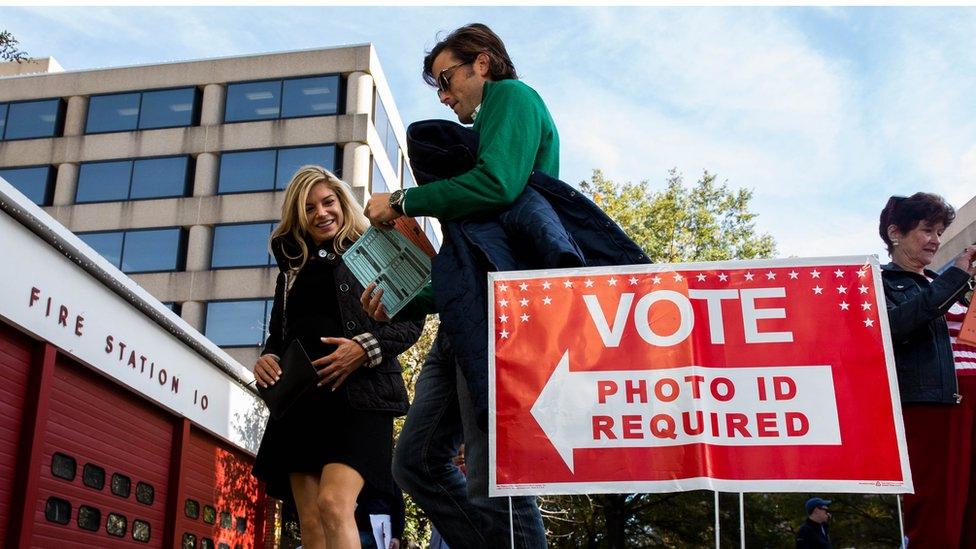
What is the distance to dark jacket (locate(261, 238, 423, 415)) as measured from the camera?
151 inches

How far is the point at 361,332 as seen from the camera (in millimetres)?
3980

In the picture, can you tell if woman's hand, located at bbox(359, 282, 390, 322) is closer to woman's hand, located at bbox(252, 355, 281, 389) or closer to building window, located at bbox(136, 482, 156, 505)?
woman's hand, located at bbox(252, 355, 281, 389)

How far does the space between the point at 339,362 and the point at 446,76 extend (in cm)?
122

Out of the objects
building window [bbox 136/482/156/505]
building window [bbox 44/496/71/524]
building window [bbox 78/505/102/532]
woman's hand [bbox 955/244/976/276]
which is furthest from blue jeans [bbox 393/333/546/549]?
building window [bbox 136/482/156/505]

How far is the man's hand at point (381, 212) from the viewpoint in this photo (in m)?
3.16

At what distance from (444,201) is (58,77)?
41.9 meters

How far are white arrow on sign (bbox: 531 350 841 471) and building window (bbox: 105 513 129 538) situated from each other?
39.9 feet

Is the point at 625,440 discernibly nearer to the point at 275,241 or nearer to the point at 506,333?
the point at 506,333

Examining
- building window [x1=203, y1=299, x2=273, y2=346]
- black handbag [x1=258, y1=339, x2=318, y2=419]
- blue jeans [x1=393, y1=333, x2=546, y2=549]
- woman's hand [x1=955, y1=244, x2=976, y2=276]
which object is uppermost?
building window [x1=203, y1=299, x2=273, y2=346]

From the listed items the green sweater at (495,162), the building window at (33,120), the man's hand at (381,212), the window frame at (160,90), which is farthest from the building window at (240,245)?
the green sweater at (495,162)

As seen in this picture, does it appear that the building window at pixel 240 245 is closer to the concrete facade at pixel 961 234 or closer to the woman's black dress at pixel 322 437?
the concrete facade at pixel 961 234

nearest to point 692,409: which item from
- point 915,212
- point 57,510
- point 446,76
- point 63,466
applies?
point 446,76

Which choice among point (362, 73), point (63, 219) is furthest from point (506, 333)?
point (63, 219)

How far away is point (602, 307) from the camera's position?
279 centimetres
